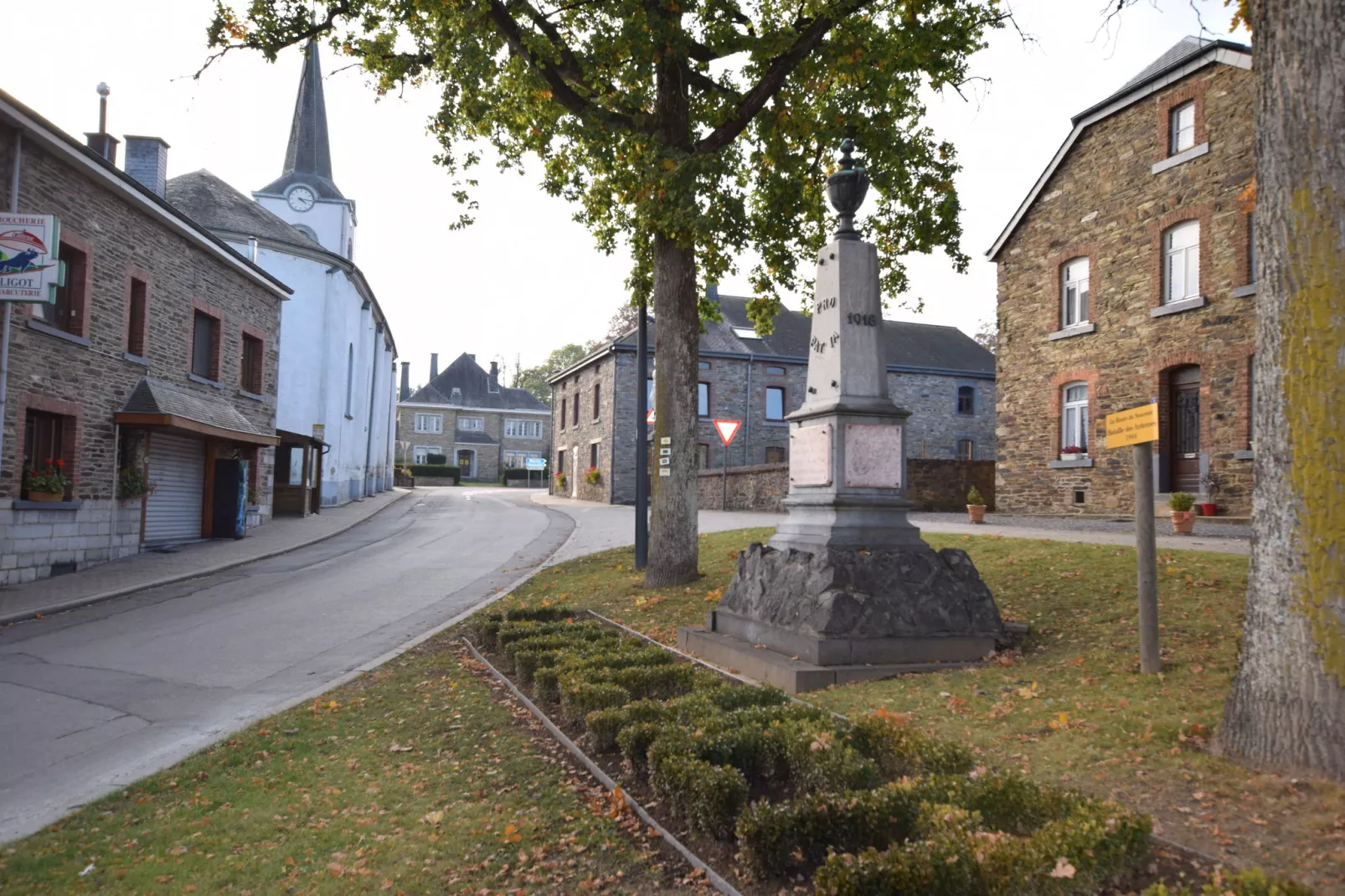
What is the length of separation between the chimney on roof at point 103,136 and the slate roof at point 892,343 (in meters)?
21.2

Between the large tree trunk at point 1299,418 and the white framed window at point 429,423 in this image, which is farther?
the white framed window at point 429,423

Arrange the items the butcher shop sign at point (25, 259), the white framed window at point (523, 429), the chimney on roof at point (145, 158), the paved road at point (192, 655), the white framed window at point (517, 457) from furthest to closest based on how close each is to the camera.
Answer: the white framed window at point (523, 429), the white framed window at point (517, 457), the chimney on roof at point (145, 158), the butcher shop sign at point (25, 259), the paved road at point (192, 655)

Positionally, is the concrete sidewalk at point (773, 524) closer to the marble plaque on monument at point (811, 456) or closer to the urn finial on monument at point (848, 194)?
the marble plaque on monument at point (811, 456)

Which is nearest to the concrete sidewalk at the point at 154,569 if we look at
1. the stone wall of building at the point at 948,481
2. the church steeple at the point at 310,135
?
the stone wall of building at the point at 948,481

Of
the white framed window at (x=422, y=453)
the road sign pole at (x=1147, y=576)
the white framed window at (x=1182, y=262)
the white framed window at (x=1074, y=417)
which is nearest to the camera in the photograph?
the road sign pole at (x=1147, y=576)

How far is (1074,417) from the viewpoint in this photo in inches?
781

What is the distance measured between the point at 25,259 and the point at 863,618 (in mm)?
12881

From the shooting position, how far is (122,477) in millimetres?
16984

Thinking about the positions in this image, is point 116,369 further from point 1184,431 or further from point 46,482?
point 1184,431

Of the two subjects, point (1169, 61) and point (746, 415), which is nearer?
point (1169, 61)

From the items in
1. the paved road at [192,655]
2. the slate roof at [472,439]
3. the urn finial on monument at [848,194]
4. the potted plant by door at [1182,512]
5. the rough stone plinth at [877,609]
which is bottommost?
the paved road at [192,655]

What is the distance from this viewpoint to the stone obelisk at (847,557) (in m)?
6.76

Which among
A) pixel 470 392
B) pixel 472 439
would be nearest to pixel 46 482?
pixel 472 439

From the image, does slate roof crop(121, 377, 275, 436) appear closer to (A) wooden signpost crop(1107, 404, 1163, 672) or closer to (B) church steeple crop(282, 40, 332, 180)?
(A) wooden signpost crop(1107, 404, 1163, 672)
